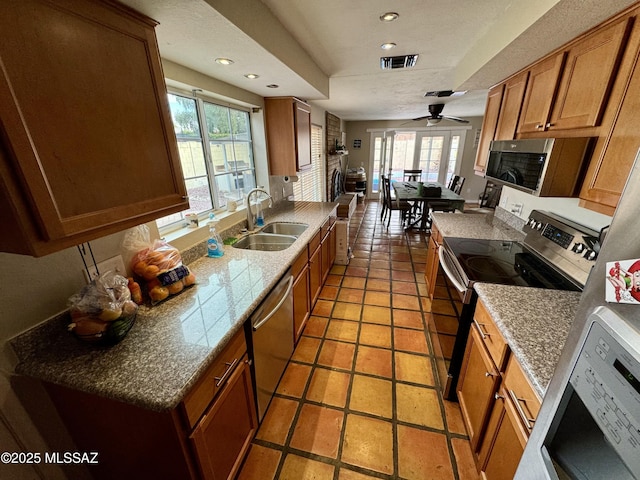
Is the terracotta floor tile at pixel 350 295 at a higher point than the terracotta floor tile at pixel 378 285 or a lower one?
lower

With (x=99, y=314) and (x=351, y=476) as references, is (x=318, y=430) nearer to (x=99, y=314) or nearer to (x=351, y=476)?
(x=351, y=476)

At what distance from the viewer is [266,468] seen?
135 centimetres

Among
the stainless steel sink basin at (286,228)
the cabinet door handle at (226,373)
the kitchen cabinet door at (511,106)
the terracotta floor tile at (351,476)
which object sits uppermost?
the kitchen cabinet door at (511,106)

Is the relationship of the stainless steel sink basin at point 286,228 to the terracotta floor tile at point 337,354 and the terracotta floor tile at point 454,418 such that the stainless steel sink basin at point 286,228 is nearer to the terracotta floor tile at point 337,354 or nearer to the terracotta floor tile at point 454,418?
the terracotta floor tile at point 337,354

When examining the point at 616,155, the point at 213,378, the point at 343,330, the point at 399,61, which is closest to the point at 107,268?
the point at 213,378

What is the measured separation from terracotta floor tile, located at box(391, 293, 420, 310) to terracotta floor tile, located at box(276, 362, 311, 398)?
3.95ft

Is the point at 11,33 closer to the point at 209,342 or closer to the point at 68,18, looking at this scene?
the point at 68,18

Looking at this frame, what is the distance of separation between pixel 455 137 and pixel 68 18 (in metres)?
7.67

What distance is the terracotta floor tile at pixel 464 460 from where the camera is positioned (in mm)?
1308

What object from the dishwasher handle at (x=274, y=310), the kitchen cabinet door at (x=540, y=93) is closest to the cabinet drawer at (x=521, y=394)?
the dishwasher handle at (x=274, y=310)

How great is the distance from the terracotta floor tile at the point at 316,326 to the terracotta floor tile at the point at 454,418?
1.06m

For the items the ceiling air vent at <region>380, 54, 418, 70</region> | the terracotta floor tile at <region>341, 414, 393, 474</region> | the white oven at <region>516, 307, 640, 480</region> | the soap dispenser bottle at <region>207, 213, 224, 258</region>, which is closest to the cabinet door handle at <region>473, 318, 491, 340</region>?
the white oven at <region>516, 307, 640, 480</region>

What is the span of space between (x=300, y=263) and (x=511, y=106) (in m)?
2.02

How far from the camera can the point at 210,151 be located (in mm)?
2104
